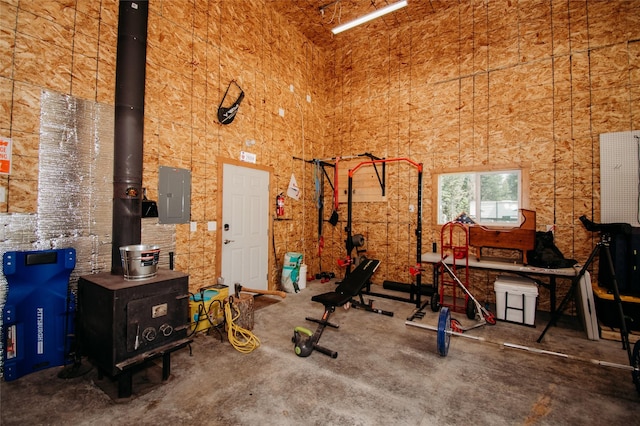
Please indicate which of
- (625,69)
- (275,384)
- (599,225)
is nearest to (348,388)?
(275,384)

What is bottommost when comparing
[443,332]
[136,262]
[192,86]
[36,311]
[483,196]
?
[443,332]

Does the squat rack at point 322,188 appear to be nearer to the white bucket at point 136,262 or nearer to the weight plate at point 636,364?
the white bucket at point 136,262

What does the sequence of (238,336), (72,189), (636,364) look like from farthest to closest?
(238,336) → (72,189) → (636,364)

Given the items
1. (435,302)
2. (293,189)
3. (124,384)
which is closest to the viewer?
(124,384)

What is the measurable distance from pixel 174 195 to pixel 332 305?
8.25ft

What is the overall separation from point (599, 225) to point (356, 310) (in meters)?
3.46

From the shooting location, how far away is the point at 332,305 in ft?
11.3

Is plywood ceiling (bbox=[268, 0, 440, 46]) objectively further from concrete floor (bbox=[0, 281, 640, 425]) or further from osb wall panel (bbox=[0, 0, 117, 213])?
concrete floor (bbox=[0, 281, 640, 425])

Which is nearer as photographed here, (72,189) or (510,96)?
(72,189)

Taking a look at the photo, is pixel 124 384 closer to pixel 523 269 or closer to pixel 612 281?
pixel 612 281

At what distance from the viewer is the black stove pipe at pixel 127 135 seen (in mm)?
2824

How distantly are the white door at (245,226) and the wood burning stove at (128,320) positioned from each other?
1969mm

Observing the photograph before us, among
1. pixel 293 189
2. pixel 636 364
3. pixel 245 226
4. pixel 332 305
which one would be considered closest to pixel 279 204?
pixel 293 189

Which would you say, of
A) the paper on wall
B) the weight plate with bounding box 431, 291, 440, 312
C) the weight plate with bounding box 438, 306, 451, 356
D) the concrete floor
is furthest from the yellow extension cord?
the paper on wall
